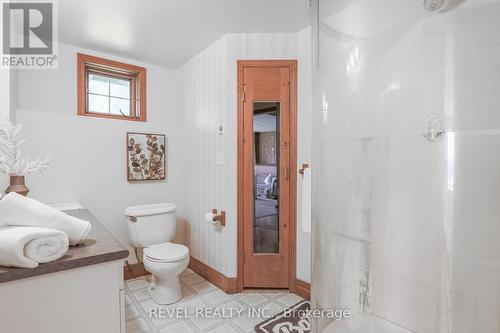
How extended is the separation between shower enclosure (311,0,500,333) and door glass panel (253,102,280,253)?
3.87 feet

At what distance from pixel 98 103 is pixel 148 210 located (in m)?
1.19

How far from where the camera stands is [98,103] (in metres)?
2.57

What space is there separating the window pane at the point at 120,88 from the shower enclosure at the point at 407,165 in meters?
2.29

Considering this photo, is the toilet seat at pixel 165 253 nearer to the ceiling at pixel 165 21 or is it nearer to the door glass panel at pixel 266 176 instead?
the door glass panel at pixel 266 176

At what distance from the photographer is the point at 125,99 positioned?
2744 millimetres

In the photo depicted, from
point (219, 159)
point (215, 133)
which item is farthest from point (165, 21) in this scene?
point (219, 159)

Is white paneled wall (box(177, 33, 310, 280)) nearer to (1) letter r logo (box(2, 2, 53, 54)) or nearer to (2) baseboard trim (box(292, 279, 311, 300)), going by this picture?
(2) baseboard trim (box(292, 279, 311, 300))

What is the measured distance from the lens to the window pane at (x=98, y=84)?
100 inches

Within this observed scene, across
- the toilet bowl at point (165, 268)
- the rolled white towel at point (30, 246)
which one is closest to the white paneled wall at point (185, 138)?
the toilet bowl at point (165, 268)

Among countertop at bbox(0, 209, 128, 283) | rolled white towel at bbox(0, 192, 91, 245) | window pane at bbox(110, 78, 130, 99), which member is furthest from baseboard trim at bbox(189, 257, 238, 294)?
window pane at bbox(110, 78, 130, 99)

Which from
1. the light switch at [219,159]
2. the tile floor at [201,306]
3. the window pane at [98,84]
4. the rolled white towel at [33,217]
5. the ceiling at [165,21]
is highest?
the ceiling at [165,21]

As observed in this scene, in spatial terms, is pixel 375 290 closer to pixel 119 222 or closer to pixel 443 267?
pixel 443 267

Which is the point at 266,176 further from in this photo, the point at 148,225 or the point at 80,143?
the point at 80,143

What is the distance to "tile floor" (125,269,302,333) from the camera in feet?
5.93
